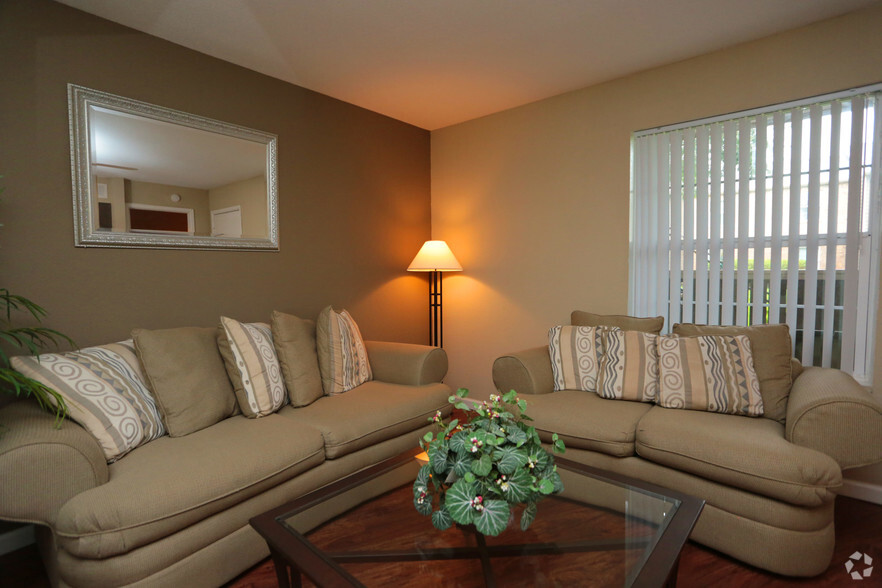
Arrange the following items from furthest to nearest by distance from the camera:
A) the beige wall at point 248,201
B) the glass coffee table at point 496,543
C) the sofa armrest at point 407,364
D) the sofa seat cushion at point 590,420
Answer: the sofa armrest at point 407,364 → the beige wall at point 248,201 → the sofa seat cushion at point 590,420 → the glass coffee table at point 496,543

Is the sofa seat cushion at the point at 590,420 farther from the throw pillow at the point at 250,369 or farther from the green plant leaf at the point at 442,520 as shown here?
the throw pillow at the point at 250,369

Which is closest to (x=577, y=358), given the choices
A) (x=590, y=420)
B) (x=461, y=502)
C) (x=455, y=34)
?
(x=590, y=420)

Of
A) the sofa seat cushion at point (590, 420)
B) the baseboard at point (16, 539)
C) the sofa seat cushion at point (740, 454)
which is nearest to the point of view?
the sofa seat cushion at point (740, 454)

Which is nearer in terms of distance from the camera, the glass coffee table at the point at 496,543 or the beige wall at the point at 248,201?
the glass coffee table at the point at 496,543

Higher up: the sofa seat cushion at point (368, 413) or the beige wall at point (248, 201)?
the beige wall at point (248, 201)

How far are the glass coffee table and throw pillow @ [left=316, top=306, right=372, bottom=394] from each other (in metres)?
1.18

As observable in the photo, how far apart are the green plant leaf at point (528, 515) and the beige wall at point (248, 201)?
2397 millimetres

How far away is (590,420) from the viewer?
91.7 inches

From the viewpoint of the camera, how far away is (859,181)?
2443 millimetres

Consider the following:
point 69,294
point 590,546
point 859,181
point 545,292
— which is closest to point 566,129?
point 545,292

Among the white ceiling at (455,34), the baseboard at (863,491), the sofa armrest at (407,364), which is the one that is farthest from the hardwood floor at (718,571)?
the white ceiling at (455,34)

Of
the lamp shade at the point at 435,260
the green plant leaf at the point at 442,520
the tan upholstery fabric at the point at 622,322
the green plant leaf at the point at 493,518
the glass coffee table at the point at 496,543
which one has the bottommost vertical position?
the glass coffee table at the point at 496,543

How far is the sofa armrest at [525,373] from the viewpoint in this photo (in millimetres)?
2742

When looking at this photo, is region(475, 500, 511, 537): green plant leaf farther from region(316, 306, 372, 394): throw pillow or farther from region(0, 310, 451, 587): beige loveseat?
region(316, 306, 372, 394): throw pillow
